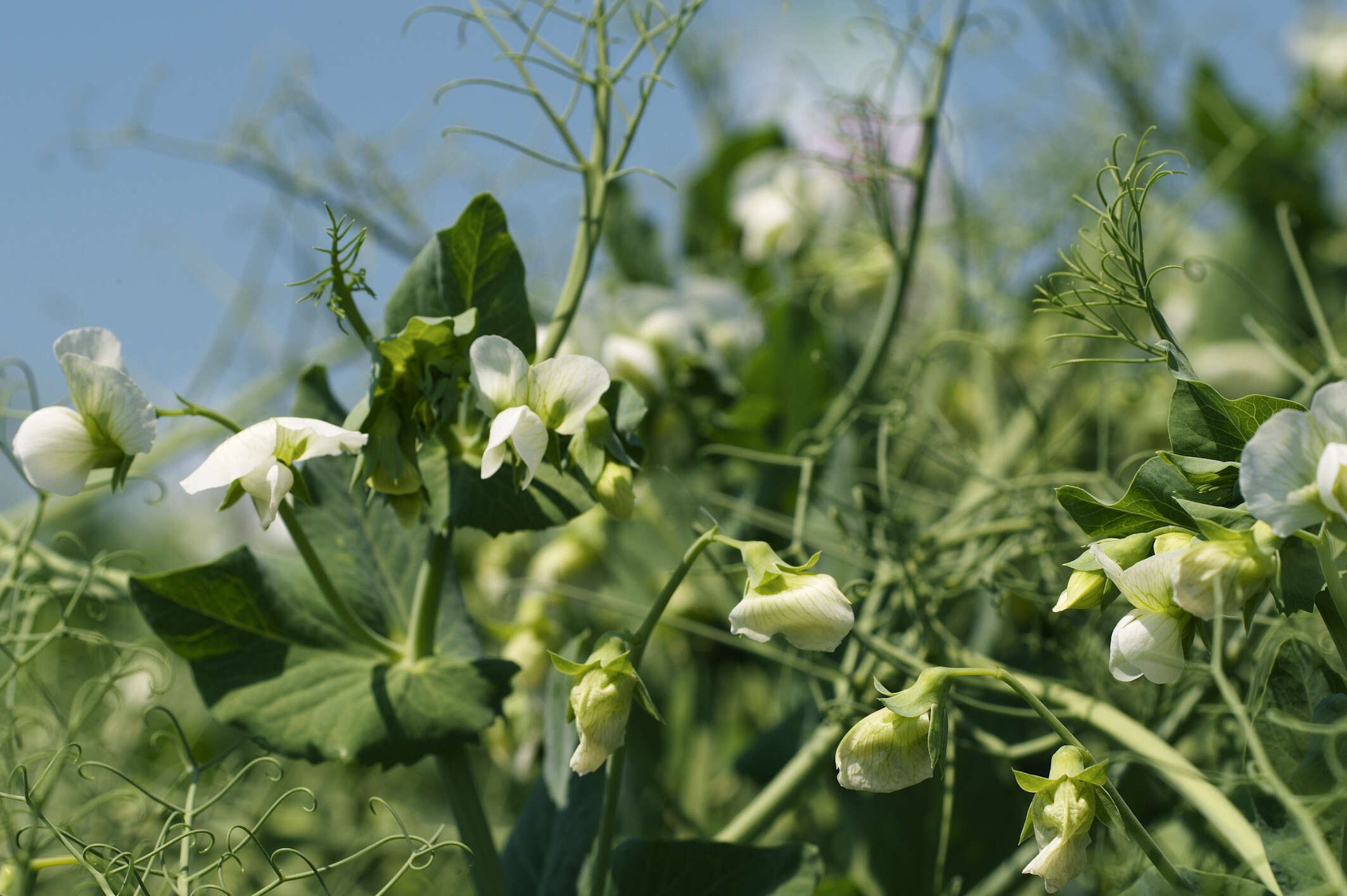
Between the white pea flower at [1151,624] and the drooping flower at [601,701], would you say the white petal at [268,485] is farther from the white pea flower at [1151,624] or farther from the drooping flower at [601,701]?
the white pea flower at [1151,624]

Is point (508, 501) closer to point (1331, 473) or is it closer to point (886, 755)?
point (886, 755)

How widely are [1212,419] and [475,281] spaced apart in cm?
28

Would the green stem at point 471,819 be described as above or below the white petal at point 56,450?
below

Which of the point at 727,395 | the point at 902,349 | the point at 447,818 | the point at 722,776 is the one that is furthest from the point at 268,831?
the point at 902,349

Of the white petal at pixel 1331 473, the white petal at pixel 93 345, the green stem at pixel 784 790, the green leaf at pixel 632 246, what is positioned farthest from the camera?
the green leaf at pixel 632 246

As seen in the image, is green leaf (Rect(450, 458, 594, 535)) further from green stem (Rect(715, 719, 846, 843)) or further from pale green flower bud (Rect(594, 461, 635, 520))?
green stem (Rect(715, 719, 846, 843))

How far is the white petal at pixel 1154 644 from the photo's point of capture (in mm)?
308

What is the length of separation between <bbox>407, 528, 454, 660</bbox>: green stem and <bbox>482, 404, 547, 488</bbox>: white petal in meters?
0.11

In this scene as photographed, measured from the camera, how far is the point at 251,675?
440 mm

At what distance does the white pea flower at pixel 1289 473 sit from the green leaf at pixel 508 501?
0.78 ft

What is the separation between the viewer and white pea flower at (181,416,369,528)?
1.11 feet

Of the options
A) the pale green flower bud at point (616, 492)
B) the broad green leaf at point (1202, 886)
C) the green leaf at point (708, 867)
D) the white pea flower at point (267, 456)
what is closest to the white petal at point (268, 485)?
the white pea flower at point (267, 456)

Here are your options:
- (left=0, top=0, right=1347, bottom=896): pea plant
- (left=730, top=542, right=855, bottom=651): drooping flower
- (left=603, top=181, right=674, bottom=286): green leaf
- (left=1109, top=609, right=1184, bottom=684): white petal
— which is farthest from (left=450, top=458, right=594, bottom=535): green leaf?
(left=603, top=181, right=674, bottom=286): green leaf

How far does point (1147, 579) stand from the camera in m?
0.31
